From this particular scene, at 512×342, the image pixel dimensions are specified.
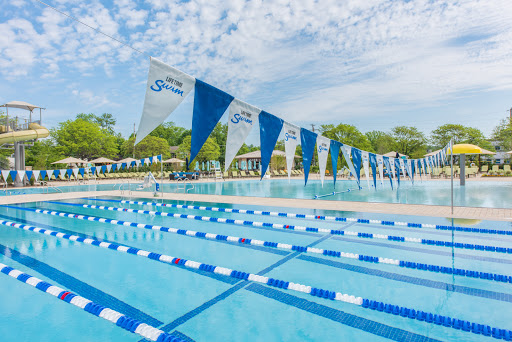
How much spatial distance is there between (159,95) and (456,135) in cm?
4052

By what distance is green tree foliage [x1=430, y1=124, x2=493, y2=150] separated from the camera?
111 feet

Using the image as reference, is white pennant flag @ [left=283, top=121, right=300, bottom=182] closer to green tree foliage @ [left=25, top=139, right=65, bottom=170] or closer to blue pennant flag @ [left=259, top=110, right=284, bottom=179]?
blue pennant flag @ [left=259, top=110, right=284, bottom=179]

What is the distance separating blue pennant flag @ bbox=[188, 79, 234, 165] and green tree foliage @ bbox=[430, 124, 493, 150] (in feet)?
124

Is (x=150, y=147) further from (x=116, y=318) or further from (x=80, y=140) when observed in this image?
(x=116, y=318)

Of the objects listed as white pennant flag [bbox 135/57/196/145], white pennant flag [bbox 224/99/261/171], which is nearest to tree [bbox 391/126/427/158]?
white pennant flag [bbox 224/99/261/171]

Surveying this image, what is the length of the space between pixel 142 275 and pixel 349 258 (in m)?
2.90

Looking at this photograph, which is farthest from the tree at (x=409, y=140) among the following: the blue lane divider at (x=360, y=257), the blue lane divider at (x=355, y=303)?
the blue lane divider at (x=355, y=303)

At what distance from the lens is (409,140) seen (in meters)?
33.5

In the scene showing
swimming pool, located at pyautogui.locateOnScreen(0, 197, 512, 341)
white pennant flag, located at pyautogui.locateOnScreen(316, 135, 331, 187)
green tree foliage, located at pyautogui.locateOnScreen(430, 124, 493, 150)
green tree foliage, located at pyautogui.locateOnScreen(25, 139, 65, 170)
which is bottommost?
swimming pool, located at pyautogui.locateOnScreen(0, 197, 512, 341)

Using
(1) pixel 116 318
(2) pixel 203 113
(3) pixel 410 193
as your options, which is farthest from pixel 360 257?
(3) pixel 410 193

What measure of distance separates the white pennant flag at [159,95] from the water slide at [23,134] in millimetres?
20870

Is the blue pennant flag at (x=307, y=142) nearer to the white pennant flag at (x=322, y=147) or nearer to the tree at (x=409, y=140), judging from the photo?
the white pennant flag at (x=322, y=147)

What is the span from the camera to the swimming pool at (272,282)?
2418 millimetres

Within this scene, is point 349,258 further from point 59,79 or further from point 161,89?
point 59,79
